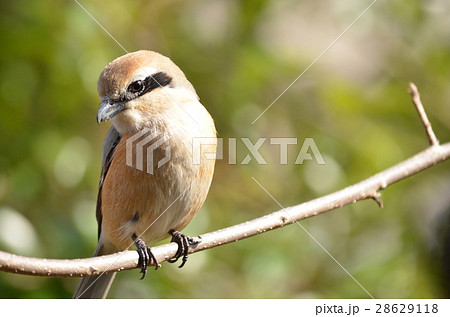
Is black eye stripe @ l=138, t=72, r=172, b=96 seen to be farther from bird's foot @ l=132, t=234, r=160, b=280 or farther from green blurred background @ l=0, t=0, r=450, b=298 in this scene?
bird's foot @ l=132, t=234, r=160, b=280

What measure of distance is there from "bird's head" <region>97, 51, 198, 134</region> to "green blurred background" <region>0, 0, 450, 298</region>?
1.57 feet

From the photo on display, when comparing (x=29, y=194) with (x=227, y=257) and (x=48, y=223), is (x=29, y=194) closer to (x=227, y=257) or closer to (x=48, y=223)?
(x=48, y=223)

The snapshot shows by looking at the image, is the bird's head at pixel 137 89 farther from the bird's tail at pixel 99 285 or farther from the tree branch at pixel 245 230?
the bird's tail at pixel 99 285

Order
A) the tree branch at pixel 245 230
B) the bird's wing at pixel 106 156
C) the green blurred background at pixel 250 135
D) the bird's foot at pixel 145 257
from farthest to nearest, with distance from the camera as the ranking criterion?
1. the green blurred background at pixel 250 135
2. the bird's wing at pixel 106 156
3. the bird's foot at pixel 145 257
4. the tree branch at pixel 245 230

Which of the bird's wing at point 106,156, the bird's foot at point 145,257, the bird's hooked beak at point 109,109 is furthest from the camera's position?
the bird's wing at point 106,156

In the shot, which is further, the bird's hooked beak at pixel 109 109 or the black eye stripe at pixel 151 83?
the black eye stripe at pixel 151 83

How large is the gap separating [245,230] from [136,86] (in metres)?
0.72

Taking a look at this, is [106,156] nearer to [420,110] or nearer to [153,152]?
[153,152]

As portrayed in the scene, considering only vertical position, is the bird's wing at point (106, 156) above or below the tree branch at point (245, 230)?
above

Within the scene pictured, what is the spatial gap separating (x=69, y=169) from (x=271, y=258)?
111cm

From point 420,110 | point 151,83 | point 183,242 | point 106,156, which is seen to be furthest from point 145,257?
point 420,110

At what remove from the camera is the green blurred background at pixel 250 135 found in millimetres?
2861

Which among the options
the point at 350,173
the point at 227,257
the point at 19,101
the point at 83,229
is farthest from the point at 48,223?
the point at 350,173

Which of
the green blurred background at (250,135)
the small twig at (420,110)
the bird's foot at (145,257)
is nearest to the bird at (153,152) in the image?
the bird's foot at (145,257)
